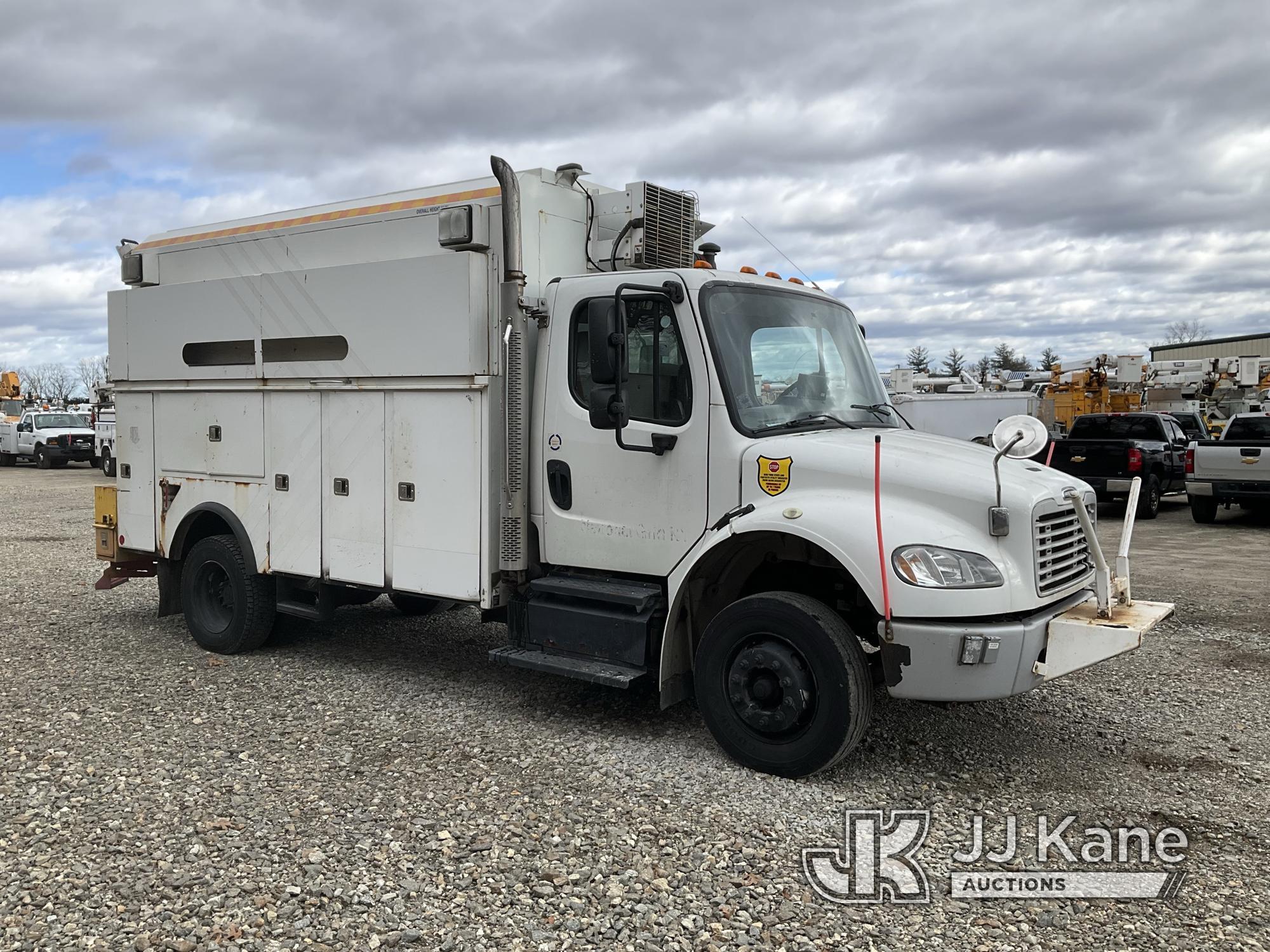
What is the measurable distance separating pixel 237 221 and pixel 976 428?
1945cm

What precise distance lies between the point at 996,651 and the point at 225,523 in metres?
5.59

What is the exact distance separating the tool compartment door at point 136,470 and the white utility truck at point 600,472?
0.87ft

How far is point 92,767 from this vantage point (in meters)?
5.08

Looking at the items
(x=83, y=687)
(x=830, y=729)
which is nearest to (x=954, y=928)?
(x=830, y=729)

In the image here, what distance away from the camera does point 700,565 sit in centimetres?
520

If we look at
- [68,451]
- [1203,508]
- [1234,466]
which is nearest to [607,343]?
[1234,466]

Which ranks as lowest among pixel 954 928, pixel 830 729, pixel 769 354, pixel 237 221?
pixel 954 928

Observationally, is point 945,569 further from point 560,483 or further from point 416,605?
point 416,605

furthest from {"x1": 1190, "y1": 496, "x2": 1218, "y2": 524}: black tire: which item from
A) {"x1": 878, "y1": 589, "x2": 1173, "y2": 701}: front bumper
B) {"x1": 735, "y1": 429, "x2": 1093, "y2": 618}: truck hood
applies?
{"x1": 878, "y1": 589, "x2": 1173, "y2": 701}: front bumper

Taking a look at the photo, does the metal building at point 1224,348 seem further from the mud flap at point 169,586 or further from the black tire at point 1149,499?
the mud flap at point 169,586

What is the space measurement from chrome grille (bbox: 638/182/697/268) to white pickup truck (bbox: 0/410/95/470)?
30.5 metres

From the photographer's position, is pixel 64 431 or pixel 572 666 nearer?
pixel 572 666

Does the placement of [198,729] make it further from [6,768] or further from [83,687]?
[83,687]
